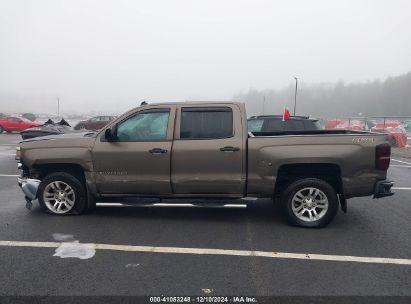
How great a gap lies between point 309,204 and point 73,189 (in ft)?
12.1

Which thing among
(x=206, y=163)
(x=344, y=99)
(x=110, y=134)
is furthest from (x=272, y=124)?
(x=344, y=99)

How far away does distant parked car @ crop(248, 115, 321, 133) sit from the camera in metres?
9.59

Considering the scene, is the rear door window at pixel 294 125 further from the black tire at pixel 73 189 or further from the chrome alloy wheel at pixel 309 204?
the black tire at pixel 73 189

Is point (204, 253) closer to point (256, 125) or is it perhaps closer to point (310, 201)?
point (310, 201)

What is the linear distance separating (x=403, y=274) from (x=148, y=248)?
→ 2.93m

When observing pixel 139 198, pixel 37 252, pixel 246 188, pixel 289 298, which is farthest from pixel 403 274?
pixel 37 252

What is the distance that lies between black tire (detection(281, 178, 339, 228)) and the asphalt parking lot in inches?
5.1

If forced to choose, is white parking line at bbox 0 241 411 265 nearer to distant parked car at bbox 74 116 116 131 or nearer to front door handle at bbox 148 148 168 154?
front door handle at bbox 148 148 168 154

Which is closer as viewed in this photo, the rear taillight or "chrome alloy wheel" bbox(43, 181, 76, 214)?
the rear taillight

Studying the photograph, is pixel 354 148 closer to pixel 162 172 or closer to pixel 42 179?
pixel 162 172

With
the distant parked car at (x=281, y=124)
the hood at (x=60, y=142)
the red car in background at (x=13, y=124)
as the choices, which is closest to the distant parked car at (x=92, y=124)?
the red car in background at (x=13, y=124)

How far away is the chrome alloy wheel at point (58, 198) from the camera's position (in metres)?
5.62

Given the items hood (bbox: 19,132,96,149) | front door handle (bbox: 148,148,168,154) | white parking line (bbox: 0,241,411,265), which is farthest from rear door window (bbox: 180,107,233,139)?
white parking line (bbox: 0,241,411,265)

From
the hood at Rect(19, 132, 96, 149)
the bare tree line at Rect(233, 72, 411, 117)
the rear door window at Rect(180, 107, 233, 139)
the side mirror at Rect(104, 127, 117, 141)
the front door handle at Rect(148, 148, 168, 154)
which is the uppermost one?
the bare tree line at Rect(233, 72, 411, 117)
